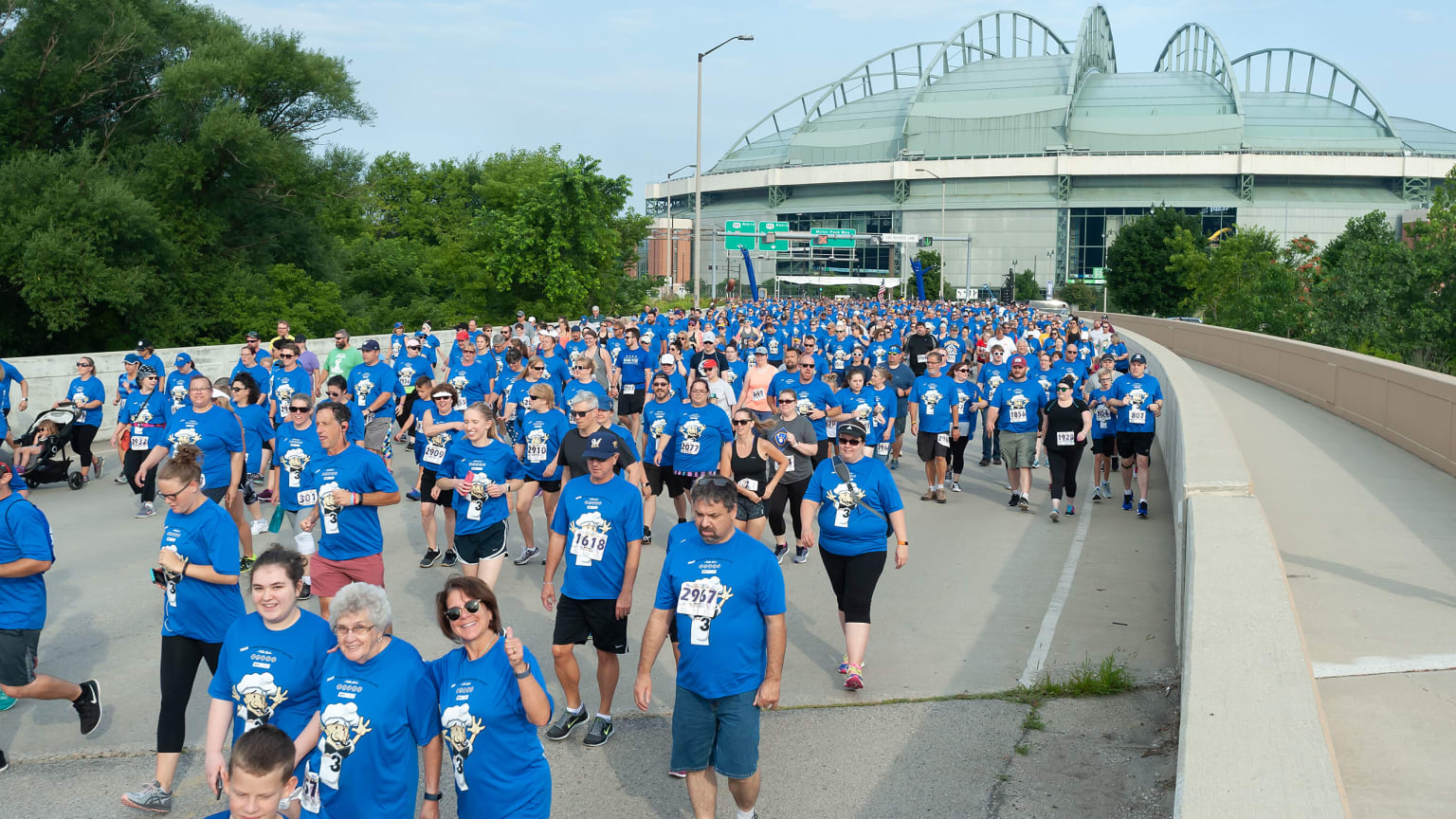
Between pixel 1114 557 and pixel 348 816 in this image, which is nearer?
pixel 348 816

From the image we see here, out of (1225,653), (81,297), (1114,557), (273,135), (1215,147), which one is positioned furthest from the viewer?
(1215,147)

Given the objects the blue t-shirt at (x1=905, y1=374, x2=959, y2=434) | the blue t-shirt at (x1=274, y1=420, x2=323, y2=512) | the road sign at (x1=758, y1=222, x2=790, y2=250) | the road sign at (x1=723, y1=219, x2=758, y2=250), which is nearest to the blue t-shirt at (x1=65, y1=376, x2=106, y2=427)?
the blue t-shirt at (x1=274, y1=420, x2=323, y2=512)

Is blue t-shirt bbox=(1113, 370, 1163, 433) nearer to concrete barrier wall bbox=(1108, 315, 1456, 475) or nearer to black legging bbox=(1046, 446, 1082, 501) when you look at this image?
black legging bbox=(1046, 446, 1082, 501)

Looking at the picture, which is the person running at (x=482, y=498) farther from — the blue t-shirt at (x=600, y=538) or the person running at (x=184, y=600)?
the person running at (x=184, y=600)

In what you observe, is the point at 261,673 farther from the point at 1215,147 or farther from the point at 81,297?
the point at 1215,147

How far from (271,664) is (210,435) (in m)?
5.35

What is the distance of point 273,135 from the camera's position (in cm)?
3734

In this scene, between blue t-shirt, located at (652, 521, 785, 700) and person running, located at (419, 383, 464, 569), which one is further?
person running, located at (419, 383, 464, 569)

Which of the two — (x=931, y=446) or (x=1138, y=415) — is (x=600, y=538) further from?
(x=1138, y=415)

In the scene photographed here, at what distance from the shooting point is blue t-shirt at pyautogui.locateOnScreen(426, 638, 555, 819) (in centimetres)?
414

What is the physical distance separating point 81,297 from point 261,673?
94.0ft

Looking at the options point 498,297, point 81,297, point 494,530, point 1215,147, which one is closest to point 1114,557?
point 494,530

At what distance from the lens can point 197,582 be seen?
5.57 metres

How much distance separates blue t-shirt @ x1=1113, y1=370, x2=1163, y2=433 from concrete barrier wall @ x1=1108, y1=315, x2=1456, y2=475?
316cm
